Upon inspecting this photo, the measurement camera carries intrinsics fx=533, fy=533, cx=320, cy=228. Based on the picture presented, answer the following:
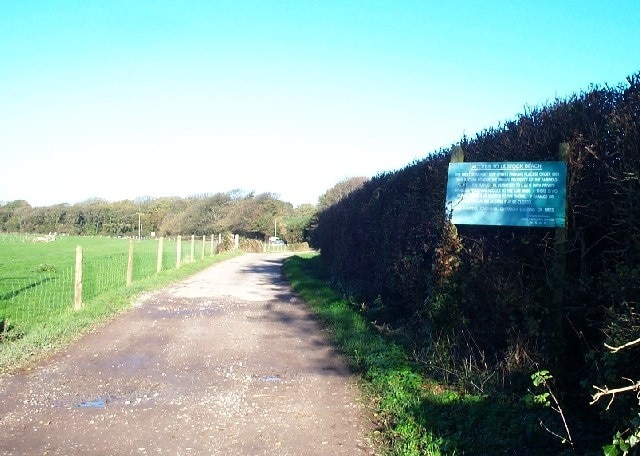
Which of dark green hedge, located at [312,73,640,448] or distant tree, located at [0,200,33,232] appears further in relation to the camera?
distant tree, located at [0,200,33,232]

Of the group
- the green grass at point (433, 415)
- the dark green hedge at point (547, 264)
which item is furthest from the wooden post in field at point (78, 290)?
the dark green hedge at point (547, 264)

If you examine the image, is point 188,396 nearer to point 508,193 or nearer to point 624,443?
point 508,193

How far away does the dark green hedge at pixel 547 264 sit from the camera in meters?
4.09

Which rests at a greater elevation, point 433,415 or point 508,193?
point 508,193

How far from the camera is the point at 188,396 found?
5.95 m

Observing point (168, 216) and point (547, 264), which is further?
point (168, 216)

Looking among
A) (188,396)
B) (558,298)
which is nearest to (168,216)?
(188,396)

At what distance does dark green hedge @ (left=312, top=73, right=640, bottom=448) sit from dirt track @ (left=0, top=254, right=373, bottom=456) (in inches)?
64.2

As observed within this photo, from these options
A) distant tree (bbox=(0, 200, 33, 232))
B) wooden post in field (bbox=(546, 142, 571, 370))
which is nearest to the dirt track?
wooden post in field (bbox=(546, 142, 571, 370))

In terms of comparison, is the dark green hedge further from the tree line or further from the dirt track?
the tree line

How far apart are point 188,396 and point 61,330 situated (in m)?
4.36

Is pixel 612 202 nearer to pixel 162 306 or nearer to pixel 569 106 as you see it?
pixel 569 106

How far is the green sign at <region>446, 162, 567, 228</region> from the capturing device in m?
5.24

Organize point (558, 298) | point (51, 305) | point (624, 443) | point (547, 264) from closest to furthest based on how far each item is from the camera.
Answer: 1. point (624, 443)
2. point (558, 298)
3. point (547, 264)
4. point (51, 305)
